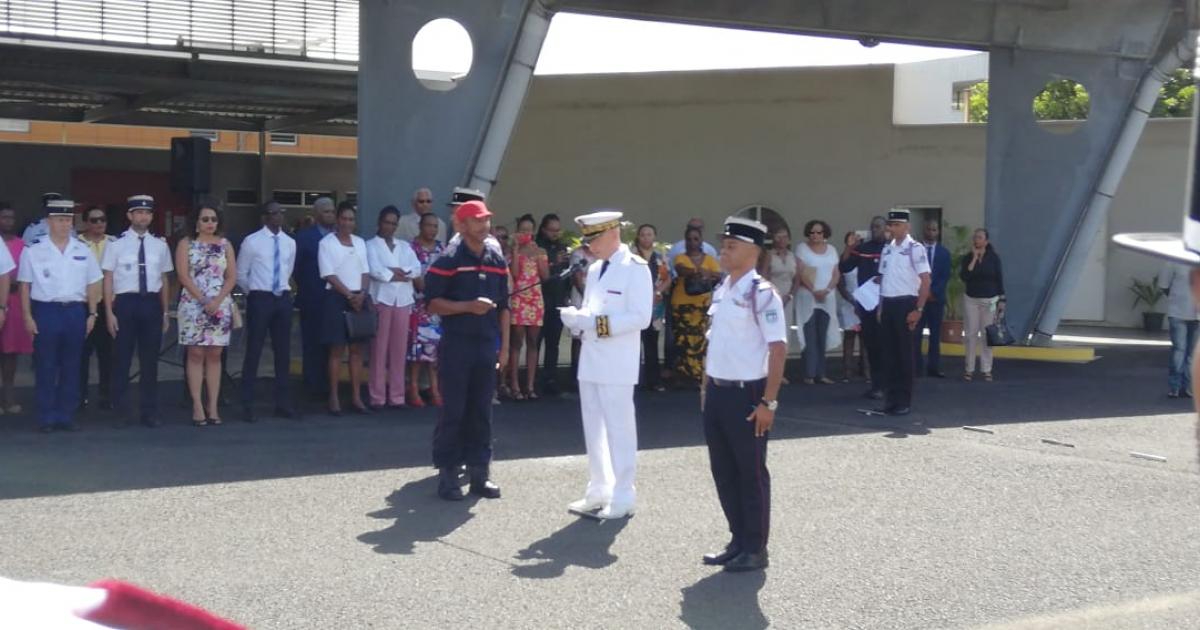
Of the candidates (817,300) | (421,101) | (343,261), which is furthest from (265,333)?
(817,300)

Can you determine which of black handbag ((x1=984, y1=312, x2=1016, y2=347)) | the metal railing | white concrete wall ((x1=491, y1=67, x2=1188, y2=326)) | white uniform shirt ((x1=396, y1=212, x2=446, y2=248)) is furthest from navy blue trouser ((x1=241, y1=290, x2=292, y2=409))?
white concrete wall ((x1=491, y1=67, x2=1188, y2=326))

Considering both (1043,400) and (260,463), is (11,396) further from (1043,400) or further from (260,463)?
(1043,400)

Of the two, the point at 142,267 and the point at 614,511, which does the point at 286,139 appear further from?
the point at 614,511

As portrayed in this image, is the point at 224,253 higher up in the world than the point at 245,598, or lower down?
higher up

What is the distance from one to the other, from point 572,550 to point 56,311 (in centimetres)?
563

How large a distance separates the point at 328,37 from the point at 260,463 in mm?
11178

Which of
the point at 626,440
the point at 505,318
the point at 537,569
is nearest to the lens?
the point at 537,569

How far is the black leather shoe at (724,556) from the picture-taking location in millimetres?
7344

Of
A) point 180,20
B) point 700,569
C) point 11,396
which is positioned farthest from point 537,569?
point 180,20

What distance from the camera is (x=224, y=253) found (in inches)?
449

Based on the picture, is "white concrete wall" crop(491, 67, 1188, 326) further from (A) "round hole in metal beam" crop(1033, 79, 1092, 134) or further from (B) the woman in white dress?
(A) "round hole in metal beam" crop(1033, 79, 1092, 134)

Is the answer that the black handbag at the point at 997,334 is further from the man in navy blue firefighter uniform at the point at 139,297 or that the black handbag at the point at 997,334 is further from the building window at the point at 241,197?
the building window at the point at 241,197

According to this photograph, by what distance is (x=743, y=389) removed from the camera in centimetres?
728

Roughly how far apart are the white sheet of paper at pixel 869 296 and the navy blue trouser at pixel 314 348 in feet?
17.4
